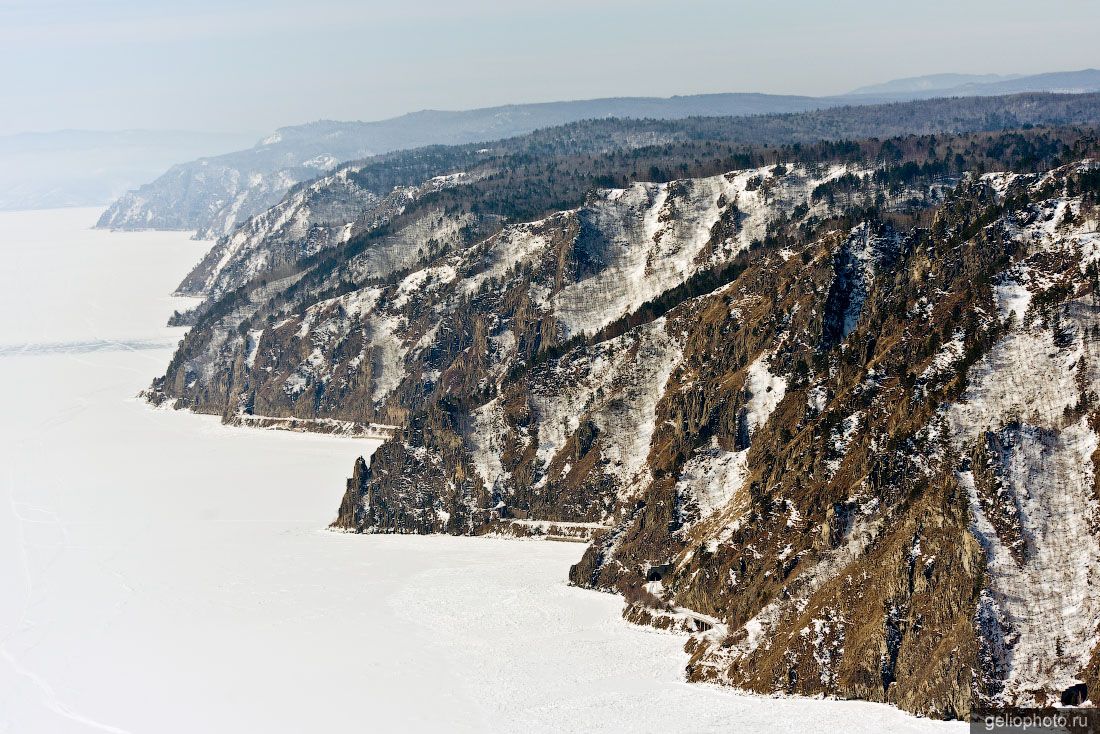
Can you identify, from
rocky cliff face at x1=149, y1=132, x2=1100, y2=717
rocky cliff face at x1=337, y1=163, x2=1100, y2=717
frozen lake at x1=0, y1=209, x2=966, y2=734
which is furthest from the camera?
frozen lake at x1=0, y1=209, x2=966, y2=734

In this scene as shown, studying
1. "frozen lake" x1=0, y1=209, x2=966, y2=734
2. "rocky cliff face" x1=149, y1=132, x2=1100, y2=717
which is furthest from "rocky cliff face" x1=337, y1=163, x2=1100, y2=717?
"frozen lake" x1=0, y1=209, x2=966, y2=734

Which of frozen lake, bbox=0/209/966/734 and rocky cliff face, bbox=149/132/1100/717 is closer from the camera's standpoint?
rocky cliff face, bbox=149/132/1100/717

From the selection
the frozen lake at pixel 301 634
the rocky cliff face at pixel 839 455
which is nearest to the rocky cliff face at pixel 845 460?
the rocky cliff face at pixel 839 455

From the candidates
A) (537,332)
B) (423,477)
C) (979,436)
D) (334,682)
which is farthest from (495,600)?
(537,332)

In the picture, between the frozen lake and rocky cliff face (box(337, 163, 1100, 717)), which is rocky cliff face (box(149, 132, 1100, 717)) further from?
the frozen lake

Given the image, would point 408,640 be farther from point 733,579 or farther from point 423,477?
point 423,477

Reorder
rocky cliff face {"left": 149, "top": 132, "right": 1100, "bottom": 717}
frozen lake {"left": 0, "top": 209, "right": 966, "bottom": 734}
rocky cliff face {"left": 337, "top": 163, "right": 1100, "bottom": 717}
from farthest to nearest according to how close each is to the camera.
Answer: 1. frozen lake {"left": 0, "top": 209, "right": 966, "bottom": 734}
2. rocky cliff face {"left": 149, "top": 132, "right": 1100, "bottom": 717}
3. rocky cliff face {"left": 337, "top": 163, "right": 1100, "bottom": 717}

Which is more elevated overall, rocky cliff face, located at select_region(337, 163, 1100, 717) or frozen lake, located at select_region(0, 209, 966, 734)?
rocky cliff face, located at select_region(337, 163, 1100, 717)

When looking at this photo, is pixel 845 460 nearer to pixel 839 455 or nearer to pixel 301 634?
pixel 839 455
